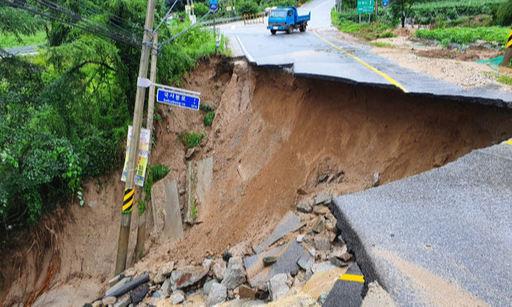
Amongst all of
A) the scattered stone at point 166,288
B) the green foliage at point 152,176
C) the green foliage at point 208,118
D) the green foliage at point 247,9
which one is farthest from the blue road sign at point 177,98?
the green foliage at point 247,9

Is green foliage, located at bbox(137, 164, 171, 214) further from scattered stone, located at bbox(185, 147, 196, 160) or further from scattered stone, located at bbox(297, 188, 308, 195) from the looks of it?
scattered stone, located at bbox(297, 188, 308, 195)

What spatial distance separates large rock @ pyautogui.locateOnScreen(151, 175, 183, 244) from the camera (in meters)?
12.1

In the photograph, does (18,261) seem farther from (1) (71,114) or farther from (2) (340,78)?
(2) (340,78)

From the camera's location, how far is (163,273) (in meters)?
9.66

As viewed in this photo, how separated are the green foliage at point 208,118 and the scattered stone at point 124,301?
6.99m

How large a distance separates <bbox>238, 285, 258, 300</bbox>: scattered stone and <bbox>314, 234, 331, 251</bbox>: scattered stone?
1.29m

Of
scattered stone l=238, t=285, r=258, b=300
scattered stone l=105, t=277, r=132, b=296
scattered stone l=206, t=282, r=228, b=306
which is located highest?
scattered stone l=238, t=285, r=258, b=300

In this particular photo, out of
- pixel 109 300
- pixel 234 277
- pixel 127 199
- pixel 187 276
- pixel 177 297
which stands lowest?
pixel 109 300

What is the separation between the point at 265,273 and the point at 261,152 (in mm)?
5652

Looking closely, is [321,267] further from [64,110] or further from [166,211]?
[64,110]

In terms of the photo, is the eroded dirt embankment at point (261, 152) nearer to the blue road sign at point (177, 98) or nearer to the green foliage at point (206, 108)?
the green foliage at point (206, 108)

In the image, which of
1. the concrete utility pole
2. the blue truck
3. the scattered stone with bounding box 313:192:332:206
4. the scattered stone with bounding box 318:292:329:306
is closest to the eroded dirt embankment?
the scattered stone with bounding box 313:192:332:206

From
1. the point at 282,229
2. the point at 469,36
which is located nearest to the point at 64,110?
the point at 282,229

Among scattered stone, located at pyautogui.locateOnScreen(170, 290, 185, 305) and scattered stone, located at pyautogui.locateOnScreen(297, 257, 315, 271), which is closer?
scattered stone, located at pyautogui.locateOnScreen(297, 257, 315, 271)
